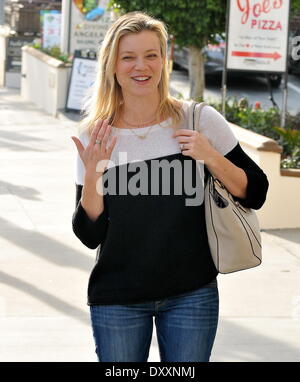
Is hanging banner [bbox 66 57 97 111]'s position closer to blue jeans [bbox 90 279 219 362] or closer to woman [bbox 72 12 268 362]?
woman [bbox 72 12 268 362]

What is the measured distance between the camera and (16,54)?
26703 millimetres

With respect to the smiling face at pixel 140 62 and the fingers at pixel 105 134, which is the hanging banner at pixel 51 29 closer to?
the smiling face at pixel 140 62

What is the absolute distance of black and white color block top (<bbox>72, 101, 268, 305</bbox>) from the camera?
3.54m

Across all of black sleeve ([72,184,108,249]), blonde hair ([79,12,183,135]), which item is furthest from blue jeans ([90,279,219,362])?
blonde hair ([79,12,183,135])

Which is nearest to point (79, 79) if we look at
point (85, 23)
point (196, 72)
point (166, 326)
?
point (85, 23)

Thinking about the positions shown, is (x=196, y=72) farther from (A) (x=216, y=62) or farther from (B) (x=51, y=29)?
(B) (x=51, y=29)

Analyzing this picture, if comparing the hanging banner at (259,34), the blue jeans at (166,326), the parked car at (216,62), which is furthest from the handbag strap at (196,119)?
the parked car at (216,62)

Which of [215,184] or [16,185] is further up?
[215,184]

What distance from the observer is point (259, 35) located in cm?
1268

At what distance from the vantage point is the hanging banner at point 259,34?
12578 mm

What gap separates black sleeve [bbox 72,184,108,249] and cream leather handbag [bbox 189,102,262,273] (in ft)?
1.19

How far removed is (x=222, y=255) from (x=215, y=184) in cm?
25
